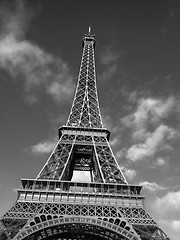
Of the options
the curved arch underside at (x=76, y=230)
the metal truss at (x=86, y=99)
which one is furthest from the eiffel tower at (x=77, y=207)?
the metal truss at (x=86, y=99)

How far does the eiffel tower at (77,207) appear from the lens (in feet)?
59.1

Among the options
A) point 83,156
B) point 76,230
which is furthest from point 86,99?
point 76,230

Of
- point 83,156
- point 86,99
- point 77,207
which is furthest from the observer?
point 86,99

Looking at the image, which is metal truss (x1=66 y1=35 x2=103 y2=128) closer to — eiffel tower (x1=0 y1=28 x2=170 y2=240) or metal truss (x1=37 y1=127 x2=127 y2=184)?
metal truss (x1=37 y1=127 x2=127 y2=184)

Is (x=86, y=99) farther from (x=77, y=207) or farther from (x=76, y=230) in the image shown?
(x=76, y=230)

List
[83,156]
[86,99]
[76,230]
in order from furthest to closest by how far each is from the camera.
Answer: [86,99] → [83,156] → [76,230]

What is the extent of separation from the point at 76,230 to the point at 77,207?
278cm

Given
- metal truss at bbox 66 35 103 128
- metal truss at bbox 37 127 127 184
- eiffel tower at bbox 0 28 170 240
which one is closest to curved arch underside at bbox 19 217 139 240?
eiffel tower at bbox 0 28 170 240

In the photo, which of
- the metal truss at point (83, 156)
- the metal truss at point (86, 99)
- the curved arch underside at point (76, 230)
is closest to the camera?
the curved arch underside at point (76, 230)

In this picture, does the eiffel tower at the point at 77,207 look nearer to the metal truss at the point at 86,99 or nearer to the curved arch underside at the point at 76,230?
the curved arch underside at the point at 76,230

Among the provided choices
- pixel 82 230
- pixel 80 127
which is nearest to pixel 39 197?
pixel 82 230

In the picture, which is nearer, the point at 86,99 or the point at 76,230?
the point at 76,230

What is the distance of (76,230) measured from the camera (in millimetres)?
20938

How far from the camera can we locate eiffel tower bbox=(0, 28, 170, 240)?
18.0 metres
